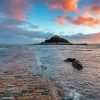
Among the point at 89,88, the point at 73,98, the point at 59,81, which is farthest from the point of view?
the point at 59,81

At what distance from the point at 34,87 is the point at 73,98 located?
2978mm

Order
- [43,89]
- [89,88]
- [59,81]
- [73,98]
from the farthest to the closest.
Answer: [59,81], [89,88], [43,89], [73,98]

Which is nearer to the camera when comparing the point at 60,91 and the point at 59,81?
the point at 60,91

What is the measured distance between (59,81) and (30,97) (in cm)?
586

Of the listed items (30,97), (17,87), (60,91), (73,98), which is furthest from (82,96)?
(17,87)

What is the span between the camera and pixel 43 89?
1269 cm

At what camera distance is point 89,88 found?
14156 mm

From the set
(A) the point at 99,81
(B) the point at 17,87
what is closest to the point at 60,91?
(B) the point at 17,87

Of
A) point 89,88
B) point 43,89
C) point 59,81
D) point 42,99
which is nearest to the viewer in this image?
point 42,99

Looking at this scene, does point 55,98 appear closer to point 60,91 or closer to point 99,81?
point 60,91

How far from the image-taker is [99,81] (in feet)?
54.6

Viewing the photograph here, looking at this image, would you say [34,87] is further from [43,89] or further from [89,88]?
[89,88]

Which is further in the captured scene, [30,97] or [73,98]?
[73,98]

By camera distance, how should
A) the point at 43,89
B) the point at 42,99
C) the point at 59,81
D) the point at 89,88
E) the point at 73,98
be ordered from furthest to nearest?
the point at 59,81 < the point at 89,88 < the point at 43,89 < the point at 73,98 < the point at 42,99
